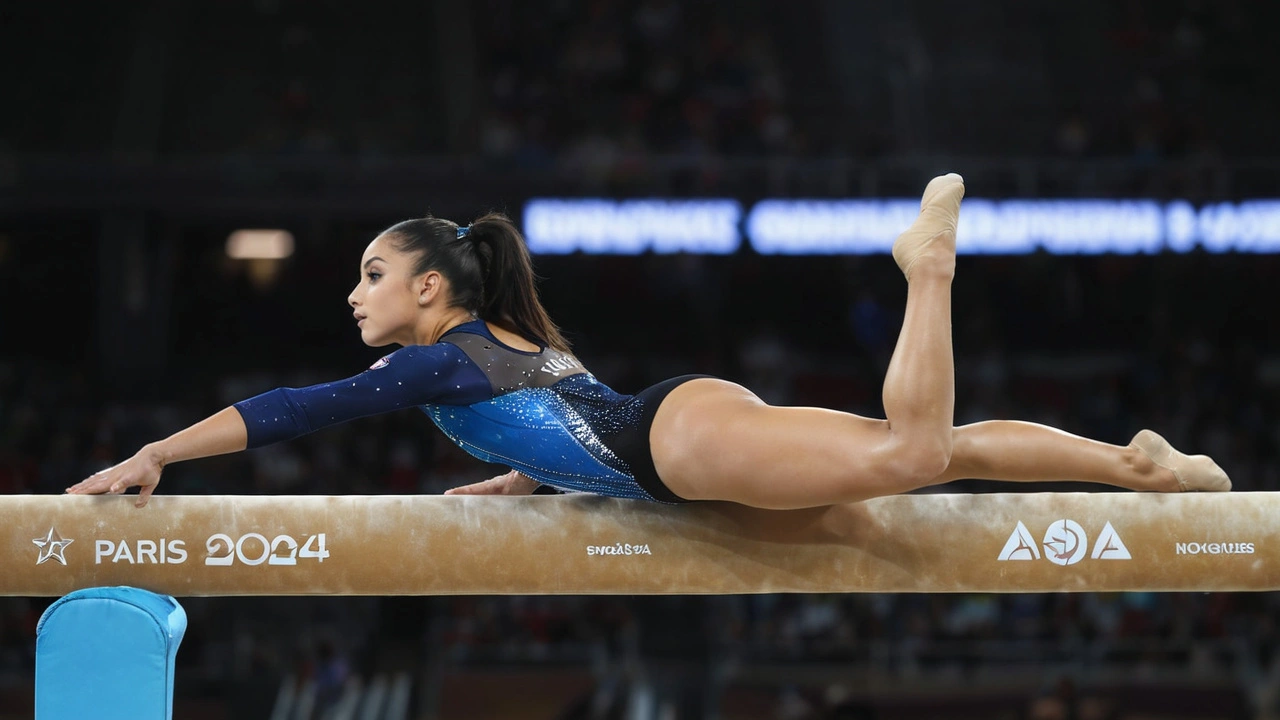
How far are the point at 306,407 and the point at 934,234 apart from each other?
1.35 meters

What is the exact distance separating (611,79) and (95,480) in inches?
381

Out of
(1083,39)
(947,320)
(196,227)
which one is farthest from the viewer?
(1083,39)

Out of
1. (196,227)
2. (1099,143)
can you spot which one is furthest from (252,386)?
(1099,143)

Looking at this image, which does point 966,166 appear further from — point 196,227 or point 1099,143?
point 196,227

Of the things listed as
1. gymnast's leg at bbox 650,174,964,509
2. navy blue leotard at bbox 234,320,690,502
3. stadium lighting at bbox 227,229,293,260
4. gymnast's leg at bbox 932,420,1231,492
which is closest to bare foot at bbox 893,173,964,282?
gymnast's leg at bbox 650,174,964,509

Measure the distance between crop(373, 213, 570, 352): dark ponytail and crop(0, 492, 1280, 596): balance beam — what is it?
0.44 meters

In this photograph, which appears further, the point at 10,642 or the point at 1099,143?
the point at 1099,143

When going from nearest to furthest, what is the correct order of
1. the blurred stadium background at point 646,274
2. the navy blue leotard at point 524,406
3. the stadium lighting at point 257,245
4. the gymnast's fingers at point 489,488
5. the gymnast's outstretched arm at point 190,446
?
1. the gymnast's outstretched arm at point 190,446
2. the navy blue leotard at point 524,406
3. the gymnast's fingers at point 489,488
4. the blurred stadium background at point 646,274
5. the stadium lighting at point 257,245

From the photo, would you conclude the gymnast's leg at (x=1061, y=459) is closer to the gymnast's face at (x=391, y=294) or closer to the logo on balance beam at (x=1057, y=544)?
the logo on balance beam at (x=1057, y=544)

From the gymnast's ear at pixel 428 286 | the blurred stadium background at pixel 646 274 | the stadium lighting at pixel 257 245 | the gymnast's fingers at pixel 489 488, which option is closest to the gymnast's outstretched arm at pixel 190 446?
the gymnast's ear at pixel 428 286

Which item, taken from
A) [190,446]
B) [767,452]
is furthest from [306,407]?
[767,452]

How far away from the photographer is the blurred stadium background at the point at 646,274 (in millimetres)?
7387

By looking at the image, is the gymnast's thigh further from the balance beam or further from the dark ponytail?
the dark ponytail

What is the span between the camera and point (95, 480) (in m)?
2.54
